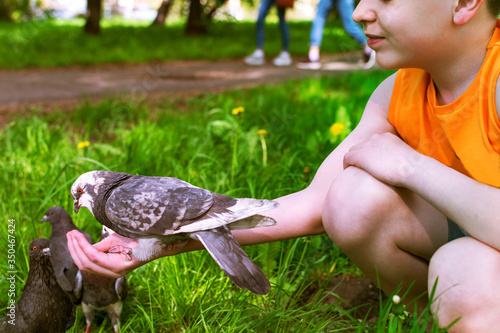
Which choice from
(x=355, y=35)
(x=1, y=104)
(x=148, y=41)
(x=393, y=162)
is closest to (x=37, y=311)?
(x=393, y=162)

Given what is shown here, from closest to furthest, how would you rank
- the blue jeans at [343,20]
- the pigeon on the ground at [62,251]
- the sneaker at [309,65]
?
1. the pigeon on the ground at [62,251]
2. the blue jeans at [343,20]
3. the sneaker at [309,65]

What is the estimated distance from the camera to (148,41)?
9703 millimetres

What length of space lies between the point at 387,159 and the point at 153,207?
0.63m

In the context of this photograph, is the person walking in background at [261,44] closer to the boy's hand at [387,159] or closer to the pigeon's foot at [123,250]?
the boy's hand at [387,159]

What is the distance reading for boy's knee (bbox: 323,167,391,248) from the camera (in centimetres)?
137

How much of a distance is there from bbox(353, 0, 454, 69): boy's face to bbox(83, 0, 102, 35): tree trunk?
971 centimetres

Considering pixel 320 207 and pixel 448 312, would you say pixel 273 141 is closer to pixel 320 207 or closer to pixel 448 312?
pixel 320 207

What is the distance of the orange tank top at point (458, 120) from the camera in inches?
51.1

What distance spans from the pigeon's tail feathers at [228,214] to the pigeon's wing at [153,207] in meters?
0.02

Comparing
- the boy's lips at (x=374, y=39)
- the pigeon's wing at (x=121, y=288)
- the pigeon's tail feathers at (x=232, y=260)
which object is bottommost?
the pigeon's wing at (x=121, y=288)

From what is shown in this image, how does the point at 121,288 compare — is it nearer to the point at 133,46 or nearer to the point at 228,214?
the point at 228,214

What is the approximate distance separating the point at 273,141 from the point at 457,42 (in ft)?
5.92

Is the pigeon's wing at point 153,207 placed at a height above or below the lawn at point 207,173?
above

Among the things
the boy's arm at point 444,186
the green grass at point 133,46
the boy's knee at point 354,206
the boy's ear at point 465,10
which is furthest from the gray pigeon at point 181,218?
the green grass at point 133,46
